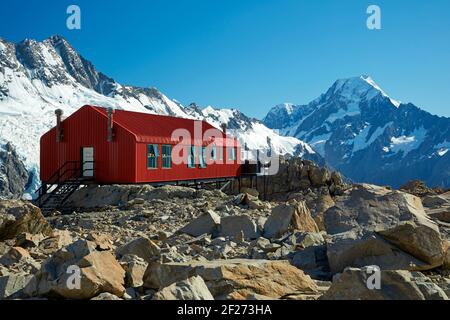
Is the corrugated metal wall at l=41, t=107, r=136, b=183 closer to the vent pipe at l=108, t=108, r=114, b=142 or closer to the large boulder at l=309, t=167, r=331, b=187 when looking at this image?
the vent pipe at l=108, t=108, r=114, b=142

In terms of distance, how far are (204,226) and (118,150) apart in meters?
17.9

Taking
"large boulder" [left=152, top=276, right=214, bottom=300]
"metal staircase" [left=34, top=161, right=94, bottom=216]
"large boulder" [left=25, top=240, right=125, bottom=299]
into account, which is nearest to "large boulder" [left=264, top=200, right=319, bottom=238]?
"large boulder" [left=25, top=240, right=125, bottom=299]

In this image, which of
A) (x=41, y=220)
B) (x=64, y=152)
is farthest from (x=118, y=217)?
(x=64, y=152)

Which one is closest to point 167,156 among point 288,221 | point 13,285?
Answer: point 288,221

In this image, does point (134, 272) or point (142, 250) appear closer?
point (134, 272)

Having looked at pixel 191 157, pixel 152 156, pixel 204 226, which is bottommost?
pixel 204 226

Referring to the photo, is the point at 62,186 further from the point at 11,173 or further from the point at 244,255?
the point at 11,173

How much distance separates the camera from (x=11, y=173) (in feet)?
578

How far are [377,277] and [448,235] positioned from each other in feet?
25.4

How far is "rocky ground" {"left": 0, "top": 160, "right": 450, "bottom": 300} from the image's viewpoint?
644 cm

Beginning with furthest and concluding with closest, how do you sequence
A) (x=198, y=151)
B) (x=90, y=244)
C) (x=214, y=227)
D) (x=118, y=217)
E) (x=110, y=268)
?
(x=198, y=151)
(x=118, y=217)
(x=214, y=227)
(x=90, y=244)
(x=110, y=268)
